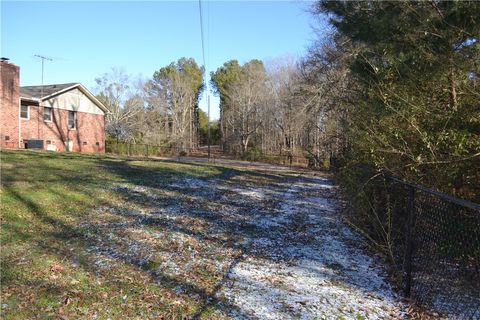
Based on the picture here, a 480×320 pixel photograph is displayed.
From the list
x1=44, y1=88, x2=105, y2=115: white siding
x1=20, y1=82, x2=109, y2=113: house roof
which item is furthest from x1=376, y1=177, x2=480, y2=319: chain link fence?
x1=44, y1=88, x2=105, y2=115: white siding

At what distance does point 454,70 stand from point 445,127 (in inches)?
35.9

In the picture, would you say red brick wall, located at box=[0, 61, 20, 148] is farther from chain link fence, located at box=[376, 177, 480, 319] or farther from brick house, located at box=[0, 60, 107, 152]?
chain link fence, located at box=[376, 177, 480, 319]

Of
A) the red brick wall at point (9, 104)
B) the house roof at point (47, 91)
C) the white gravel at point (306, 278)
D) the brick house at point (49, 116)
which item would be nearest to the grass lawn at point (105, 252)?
the white gravel at point (306, 278)

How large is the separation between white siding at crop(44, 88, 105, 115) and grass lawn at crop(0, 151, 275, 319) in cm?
1844

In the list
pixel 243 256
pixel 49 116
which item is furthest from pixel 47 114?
pixel 243 256

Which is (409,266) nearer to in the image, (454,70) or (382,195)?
(382,195)

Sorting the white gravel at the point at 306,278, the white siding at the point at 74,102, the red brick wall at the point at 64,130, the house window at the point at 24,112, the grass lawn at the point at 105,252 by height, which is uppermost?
the white siding at the point at 74,102

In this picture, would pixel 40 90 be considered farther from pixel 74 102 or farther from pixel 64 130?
pixel 64 130

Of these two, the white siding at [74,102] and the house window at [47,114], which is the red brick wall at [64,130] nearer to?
the house window at [47,114]

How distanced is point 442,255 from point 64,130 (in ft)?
90.7

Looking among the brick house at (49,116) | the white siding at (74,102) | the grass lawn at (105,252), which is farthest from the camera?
the white siding at (74,102)

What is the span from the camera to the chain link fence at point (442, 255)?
12.5ft

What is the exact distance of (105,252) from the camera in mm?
5184

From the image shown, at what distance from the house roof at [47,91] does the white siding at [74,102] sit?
0.29 metres
